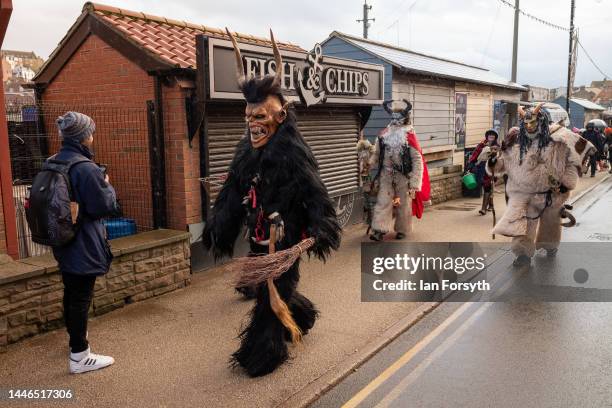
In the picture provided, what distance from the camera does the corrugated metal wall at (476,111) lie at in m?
15.5

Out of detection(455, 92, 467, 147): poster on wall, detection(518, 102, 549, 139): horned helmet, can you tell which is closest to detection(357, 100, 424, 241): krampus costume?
detection(518, 102, 549, 139): horned helmet

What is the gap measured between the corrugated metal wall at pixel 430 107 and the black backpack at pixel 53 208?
853cm

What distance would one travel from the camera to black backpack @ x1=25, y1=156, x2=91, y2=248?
3945 millimetres

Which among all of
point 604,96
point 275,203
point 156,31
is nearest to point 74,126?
point 275,203

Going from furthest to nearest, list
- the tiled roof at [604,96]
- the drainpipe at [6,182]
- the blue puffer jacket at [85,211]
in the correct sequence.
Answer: the tiled roof at [604,96]
the drainpipe at [6,182]
the blue puffer jacket at [85,211]

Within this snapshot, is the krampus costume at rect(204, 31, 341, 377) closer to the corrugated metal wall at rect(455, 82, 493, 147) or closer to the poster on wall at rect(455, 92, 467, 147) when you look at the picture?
the poster on wall at rect(455, 92, 467, 147)

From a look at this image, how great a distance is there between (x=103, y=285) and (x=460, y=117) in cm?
1182

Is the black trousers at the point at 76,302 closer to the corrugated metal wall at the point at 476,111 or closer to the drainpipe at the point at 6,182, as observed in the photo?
the drainpipe at the point at 6,182

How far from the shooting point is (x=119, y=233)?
6.66 metres

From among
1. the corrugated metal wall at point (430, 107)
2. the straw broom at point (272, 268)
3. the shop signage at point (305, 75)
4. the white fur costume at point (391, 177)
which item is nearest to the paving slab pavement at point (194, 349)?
the straw broom at point (272, 268)

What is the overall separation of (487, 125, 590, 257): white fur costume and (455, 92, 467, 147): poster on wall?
7.55 m


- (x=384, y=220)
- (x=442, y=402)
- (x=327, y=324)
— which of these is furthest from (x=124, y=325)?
(x=384, y=220)

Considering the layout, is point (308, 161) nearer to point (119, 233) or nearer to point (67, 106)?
point (119, 233)

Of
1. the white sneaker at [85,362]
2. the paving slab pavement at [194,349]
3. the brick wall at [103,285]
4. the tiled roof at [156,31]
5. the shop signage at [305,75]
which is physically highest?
the tiled roof at [156,31]
